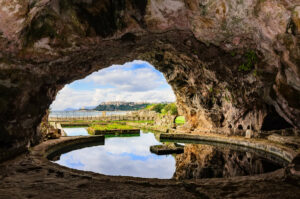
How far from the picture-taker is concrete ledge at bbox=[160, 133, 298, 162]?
35.8ft

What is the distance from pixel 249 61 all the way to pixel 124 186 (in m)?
9.74

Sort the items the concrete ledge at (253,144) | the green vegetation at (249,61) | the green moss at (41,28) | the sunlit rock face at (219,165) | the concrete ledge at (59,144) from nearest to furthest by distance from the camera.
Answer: the green moss at (41,28) < the sunlit rock face at (219,165) < the concrete ledge at (253,144) < the concrete ledge at (59,144) < the green vegetation at (249,61)

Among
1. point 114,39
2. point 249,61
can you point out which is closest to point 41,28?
point 114,39

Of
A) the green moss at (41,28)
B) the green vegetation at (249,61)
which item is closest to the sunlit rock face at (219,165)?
the green vegetation at (249,61)

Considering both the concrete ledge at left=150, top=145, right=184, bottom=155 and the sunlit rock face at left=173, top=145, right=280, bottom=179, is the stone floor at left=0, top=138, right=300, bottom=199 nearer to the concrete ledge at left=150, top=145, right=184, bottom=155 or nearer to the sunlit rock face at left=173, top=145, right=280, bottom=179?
the sunlit rock face at left=173, top=145, right=280, bottom=179

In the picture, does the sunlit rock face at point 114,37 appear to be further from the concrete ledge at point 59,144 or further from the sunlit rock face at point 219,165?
the sunlit rock face at point 219,165

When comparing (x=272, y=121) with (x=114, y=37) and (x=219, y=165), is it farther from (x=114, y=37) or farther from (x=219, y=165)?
(x=114, y=37)

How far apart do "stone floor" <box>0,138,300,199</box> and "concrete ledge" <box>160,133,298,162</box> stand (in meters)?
4.11

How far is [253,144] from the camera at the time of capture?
14.6m

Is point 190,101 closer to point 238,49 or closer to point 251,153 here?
point 251,153

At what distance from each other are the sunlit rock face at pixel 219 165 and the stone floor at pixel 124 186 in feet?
6.47

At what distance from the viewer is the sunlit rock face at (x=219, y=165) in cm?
902

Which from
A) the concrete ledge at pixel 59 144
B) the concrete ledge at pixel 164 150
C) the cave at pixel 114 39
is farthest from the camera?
the concrete ledge at pixel 164 150

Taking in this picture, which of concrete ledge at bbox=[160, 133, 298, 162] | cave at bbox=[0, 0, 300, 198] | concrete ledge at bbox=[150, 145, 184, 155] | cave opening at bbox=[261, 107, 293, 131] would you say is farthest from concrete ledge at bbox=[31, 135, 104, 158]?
cave opening at bbox=[261, 107, 293, 131]
